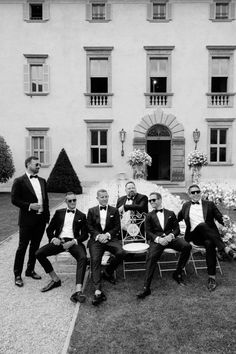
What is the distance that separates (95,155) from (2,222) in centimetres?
981

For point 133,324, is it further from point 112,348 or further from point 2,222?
point 2,222

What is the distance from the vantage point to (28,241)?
17.3 feet

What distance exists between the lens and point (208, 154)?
18312mm

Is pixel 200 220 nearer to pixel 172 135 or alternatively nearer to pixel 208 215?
pixel 208 215

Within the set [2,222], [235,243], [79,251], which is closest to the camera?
[79,251]

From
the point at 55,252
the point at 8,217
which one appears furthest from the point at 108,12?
the point at 55,252

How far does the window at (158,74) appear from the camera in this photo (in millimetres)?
17812

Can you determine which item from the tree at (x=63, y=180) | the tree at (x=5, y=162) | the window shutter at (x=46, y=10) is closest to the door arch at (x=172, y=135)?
the tree at (x=63, y=180)

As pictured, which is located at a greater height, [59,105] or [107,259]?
[59,105]

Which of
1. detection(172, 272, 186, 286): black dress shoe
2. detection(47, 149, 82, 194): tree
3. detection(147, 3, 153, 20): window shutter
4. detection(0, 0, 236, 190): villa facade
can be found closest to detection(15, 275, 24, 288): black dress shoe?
detection(172, 272, 186, 286): black dress shoe

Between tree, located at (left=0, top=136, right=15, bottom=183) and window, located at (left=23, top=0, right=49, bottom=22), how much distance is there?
7264 mm

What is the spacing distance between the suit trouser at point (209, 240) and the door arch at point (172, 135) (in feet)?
42.9

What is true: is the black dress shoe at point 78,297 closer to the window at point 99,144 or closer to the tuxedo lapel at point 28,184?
the tuxedo lapel at point 28,184

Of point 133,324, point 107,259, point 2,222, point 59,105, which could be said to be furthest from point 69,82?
point 133,324
